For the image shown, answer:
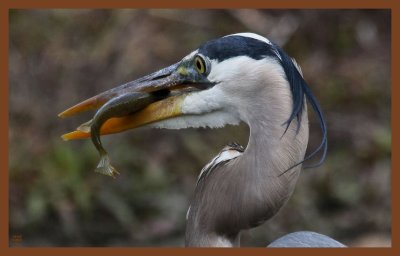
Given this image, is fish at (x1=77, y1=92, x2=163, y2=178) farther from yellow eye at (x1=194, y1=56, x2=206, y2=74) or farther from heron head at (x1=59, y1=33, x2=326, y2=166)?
yellow eye at (x1=194, y1=56, x2=206, y2=74)

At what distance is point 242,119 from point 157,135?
3.19 metres

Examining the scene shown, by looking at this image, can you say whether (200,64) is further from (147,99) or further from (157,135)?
Answer: (157,135)

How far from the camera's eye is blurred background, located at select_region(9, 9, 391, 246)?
5.19 metres

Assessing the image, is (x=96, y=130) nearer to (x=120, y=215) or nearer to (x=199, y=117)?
(x=199, y=117)

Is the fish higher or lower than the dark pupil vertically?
lower

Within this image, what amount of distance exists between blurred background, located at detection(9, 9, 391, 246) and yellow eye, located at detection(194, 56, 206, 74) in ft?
7.94

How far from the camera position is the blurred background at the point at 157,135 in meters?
5.19

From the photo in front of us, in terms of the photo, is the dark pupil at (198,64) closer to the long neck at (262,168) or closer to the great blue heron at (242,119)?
the great blue heron at (242,119)

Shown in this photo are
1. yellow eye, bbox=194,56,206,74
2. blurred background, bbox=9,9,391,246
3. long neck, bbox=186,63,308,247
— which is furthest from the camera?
blurred background, bbox=9,9,391,246

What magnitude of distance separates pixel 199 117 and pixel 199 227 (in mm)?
362

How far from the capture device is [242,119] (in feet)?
8.82

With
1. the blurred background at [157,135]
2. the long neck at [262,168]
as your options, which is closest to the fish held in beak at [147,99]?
the long neck at [262,168]

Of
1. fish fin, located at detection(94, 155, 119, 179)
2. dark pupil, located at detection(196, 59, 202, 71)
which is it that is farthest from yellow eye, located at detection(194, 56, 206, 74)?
fish fin, located at detection(94, 155, 119, 179)

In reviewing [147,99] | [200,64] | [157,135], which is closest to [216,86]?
[200,64]
